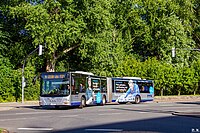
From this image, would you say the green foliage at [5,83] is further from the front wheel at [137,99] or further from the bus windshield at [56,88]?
the bus windshield at [56,88]

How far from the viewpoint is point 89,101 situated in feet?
110

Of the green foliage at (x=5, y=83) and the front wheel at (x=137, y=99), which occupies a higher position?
the green foliage at (x=5, y=83)

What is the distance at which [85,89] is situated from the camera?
3259 centimetres

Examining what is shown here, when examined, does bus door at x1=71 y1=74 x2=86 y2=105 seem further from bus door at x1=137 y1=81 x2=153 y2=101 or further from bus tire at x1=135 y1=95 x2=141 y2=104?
bus door at x1=137 y1=81 x2=153 y2=101

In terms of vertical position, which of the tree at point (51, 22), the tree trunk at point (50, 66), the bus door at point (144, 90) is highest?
the tree at point (51, 22)

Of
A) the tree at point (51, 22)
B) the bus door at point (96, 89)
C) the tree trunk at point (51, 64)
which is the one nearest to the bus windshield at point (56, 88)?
the bus door at point (96, 89)

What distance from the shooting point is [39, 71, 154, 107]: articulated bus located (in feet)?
98.1

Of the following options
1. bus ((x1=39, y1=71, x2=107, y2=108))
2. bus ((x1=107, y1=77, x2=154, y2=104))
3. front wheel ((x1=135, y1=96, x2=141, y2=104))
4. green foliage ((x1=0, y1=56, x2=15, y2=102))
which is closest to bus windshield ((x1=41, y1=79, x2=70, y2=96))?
bus ((x1=39, y1=71, x2=107, y2=108))

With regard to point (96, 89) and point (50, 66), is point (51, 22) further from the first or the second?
point (96, 89)

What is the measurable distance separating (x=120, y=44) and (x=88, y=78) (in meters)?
20.0

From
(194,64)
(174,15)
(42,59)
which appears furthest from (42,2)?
(194,64)

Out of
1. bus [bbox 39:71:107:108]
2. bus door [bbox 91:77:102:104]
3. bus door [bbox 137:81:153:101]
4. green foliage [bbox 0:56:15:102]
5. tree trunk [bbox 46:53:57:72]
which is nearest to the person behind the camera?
bus [bbox 39:71:107:108]

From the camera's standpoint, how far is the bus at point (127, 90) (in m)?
38.7

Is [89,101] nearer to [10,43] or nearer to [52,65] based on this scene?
[52,65]
